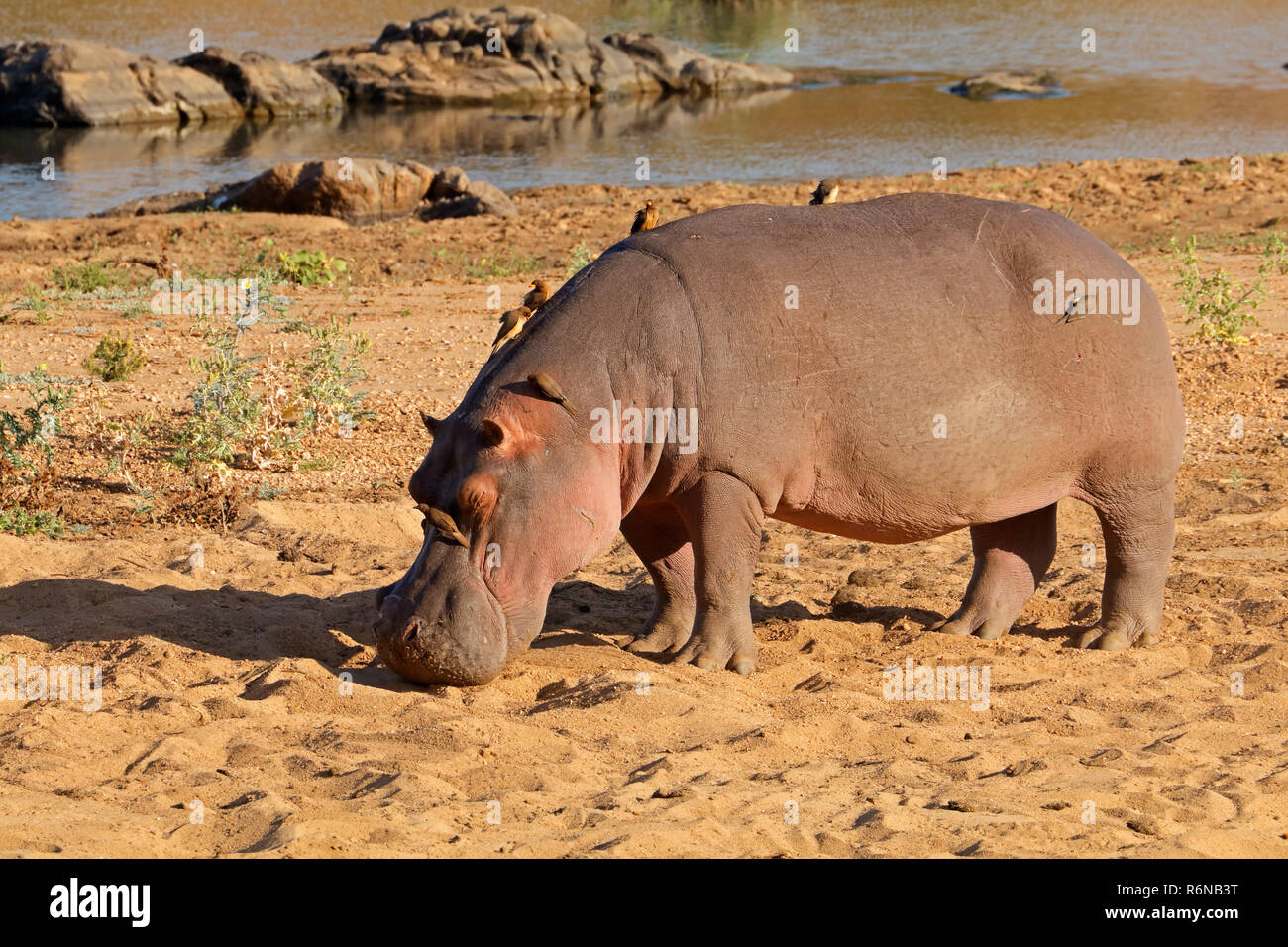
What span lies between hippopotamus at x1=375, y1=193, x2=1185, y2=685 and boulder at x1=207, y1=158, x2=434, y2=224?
50.3 feet

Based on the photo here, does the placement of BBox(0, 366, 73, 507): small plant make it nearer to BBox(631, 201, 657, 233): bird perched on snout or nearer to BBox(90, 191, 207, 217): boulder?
BBox(631, 201, 657, 233): bird perched on snout

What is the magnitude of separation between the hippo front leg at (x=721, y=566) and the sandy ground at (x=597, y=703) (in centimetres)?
16

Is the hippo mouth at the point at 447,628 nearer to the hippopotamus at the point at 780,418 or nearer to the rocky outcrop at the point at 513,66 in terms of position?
the hippopotamus at the point at 780,418

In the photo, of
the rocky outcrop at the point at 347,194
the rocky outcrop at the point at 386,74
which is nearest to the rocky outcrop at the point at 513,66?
the rocky outcrop at the point at 386,74

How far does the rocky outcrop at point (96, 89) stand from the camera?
31.9 metres

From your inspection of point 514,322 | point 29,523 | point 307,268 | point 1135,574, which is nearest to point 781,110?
point 307,268

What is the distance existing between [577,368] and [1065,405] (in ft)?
6.91

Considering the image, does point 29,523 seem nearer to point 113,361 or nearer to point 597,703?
point 113,361

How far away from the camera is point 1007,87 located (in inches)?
1364

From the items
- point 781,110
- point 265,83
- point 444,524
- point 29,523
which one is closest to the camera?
point 444,524

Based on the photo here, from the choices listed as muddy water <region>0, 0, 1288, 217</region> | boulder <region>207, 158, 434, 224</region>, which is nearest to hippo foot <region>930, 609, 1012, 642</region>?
boulder <region>207, 158, 434, 224</region>

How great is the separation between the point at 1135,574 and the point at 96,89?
101 feet

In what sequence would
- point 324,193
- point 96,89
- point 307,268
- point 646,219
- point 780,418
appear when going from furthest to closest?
1. point 96,89
2. point 324,193
3. point 307,268
4. point 646,219
5. point 780,418
